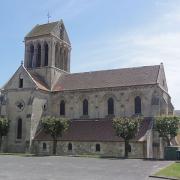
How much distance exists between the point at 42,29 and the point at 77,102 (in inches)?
611

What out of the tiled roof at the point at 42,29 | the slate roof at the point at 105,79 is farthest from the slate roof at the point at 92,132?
the tiled roof at the point at 42,29

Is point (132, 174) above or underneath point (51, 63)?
underneath

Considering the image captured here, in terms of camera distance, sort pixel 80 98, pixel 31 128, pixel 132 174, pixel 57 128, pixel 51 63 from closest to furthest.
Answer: pixel 132 174
pixel 57 128
pixel 31 128
pixel 80 98
pixel 51 63

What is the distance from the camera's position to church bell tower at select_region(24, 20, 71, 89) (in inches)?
2242

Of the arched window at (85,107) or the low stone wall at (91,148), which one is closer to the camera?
the low stone wall at (91,148)

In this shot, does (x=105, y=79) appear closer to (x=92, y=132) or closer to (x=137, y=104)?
(x=137, y=104)

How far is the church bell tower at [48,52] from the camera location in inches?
2242

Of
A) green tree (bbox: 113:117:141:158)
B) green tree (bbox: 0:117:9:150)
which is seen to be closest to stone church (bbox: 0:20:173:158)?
green tree (bbox: 0:117:9:150)

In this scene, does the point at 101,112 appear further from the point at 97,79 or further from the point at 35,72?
the point at 35,72

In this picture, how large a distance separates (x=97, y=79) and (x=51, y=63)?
27.4ft

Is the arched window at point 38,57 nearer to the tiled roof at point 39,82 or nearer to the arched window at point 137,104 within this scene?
the tiled roof at point 39,82

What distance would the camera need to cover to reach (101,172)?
25.3 meters

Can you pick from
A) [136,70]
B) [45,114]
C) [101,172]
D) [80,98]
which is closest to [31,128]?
[45,114]

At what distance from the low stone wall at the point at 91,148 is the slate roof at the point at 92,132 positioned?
56cm
